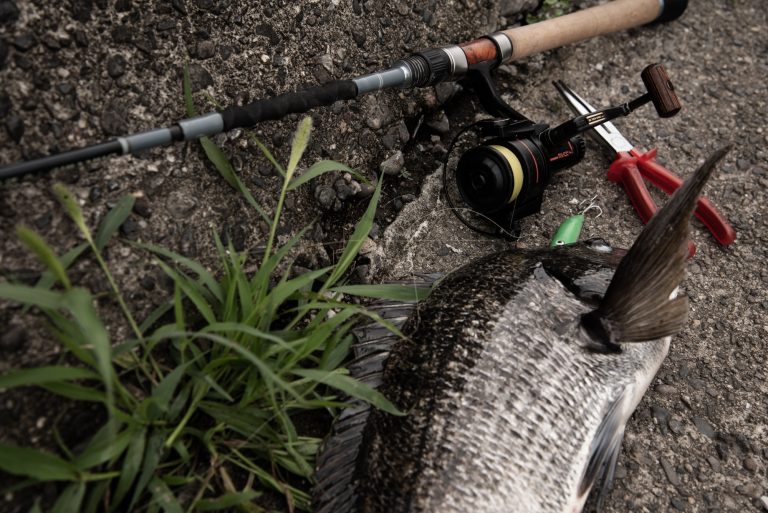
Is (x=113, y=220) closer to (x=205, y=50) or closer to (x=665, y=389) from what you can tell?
(x=205, y=50)

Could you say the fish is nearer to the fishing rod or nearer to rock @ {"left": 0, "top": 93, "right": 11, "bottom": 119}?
the fishing rod

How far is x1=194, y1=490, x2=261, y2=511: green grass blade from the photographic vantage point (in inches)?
75.4

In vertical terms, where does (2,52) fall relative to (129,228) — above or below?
above

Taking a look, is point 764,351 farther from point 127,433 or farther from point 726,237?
point 127,433

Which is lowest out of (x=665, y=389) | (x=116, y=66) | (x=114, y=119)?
(x=665, y=389)

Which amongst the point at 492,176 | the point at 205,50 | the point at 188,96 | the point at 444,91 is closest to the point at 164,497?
the point at 188,96

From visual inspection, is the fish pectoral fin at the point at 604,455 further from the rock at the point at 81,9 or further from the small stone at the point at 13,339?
the rock at the point at 81,9

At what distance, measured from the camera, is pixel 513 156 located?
2.71m

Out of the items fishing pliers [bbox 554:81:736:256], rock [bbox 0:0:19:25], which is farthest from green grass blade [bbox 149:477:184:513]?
fishing pliers [bbox 554:81:736:256]

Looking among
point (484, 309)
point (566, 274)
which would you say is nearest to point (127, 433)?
point (484, 309)

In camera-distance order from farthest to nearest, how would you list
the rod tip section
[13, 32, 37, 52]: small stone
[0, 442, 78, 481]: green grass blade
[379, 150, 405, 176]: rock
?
the rod tip section
[379, 150, 405, 176]: rock
[13, 32, 37, 52]: small stone
[0, 442, 78, 481]: green grass blade

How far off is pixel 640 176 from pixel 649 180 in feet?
0.31

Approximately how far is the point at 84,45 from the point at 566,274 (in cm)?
184

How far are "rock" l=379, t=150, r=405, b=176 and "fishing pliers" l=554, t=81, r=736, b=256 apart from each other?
3.22 feet
